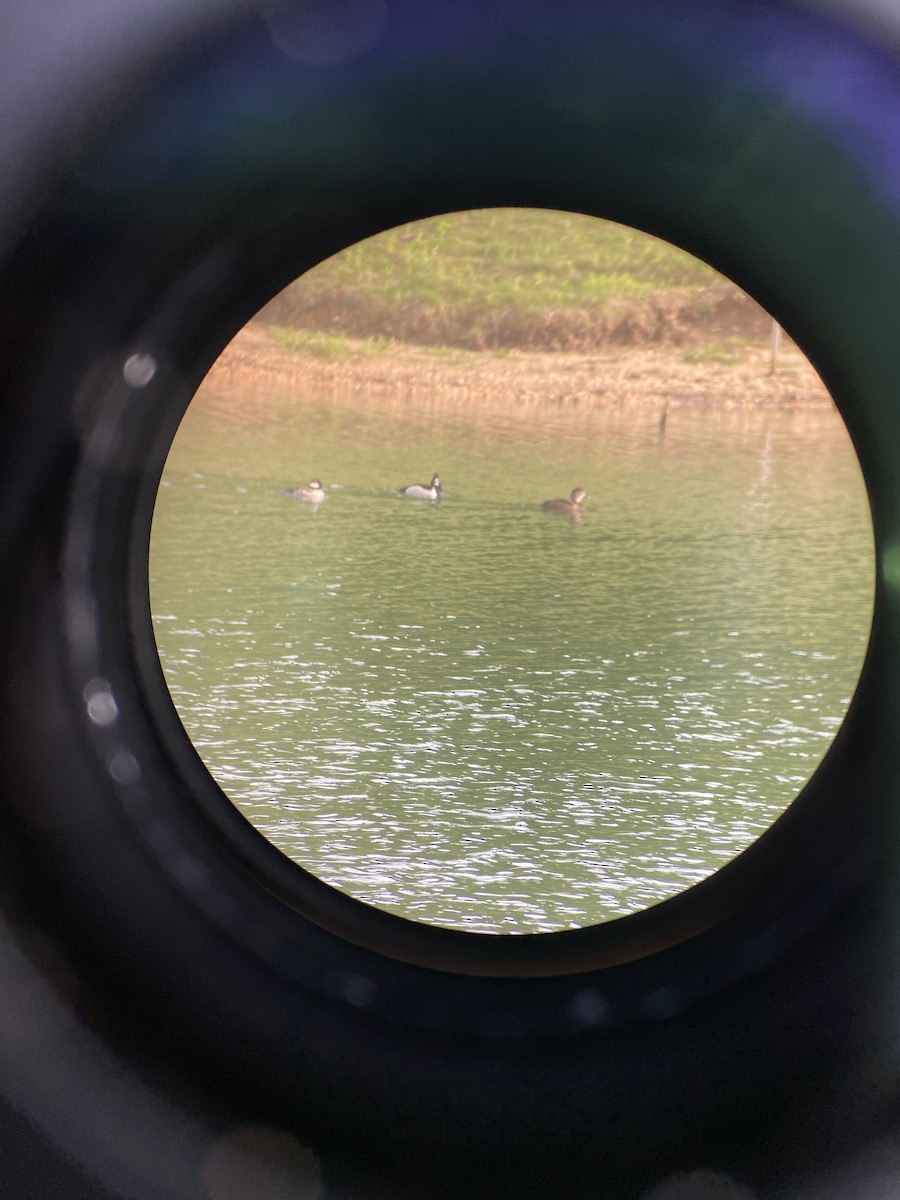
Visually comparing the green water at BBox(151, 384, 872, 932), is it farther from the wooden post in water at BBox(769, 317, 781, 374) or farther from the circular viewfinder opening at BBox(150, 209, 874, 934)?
the wooden post in water at BBox(769, 317, 781, 374)

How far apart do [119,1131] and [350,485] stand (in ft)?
13.8

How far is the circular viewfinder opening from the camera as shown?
73.9 inches

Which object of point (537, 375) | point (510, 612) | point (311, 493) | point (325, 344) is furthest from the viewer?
point (325, 344)

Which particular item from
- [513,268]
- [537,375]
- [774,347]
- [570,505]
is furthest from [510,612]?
[513,268]

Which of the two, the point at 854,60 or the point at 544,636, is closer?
the point at 854,60

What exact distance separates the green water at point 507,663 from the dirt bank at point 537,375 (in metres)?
2.06

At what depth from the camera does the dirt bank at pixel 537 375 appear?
733 centimetres

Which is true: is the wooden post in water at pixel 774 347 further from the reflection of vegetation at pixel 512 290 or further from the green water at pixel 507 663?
the green water at pixel 507 663

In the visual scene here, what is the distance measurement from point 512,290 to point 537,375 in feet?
2.96

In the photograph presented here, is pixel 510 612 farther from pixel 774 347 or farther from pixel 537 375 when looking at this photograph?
pixel 537 375

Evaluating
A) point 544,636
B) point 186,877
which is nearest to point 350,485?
point 544,636

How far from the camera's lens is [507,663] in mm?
2656

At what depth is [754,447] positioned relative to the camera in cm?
602

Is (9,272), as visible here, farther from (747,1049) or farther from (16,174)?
(747,1049)
